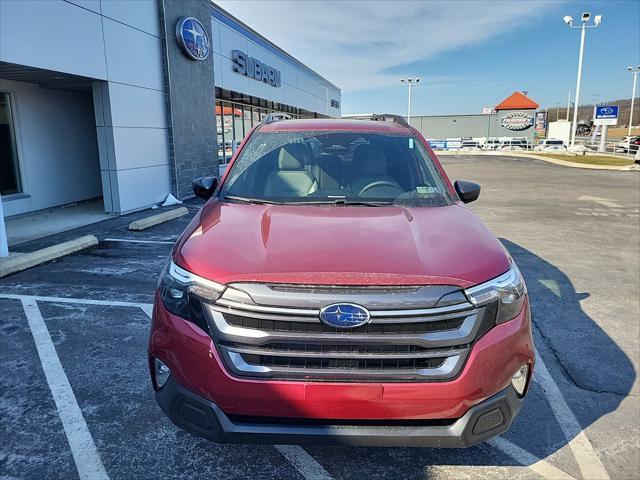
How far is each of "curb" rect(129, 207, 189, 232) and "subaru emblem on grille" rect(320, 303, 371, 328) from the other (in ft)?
24.6

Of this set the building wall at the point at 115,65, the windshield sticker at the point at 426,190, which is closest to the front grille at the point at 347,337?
the windshield sticker at the point at 426,190

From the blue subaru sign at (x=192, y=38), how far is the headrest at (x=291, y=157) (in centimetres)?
1003

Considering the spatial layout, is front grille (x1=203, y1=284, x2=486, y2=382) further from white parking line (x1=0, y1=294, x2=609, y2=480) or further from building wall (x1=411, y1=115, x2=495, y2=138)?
building wall (x1=411, y1=115, x2=495, y2=138)

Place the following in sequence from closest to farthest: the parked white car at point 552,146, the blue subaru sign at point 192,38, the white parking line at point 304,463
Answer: the white parking line at point 304,463 → the blue subaru sign at point 192,38 → the parked white car at point 552,146

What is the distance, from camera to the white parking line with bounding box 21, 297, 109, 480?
2541mm

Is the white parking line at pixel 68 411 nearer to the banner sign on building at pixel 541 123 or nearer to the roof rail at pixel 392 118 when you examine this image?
the roof rail at pixel 392 118

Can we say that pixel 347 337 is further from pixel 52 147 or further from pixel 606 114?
pixel 606 114

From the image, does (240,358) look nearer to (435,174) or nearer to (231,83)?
(435,174)

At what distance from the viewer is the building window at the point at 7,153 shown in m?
9.52

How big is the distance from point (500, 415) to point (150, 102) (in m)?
11.2

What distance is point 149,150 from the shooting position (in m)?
11.4

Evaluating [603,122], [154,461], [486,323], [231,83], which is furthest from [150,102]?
[603,122]

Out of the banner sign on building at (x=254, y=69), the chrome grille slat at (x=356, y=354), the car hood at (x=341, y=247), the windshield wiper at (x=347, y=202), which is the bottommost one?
the chrome grille slat at (x=356, y=354)

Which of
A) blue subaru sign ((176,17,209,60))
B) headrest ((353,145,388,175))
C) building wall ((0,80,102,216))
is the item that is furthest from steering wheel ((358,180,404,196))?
blue subaru sign ((176,17,209,60))
